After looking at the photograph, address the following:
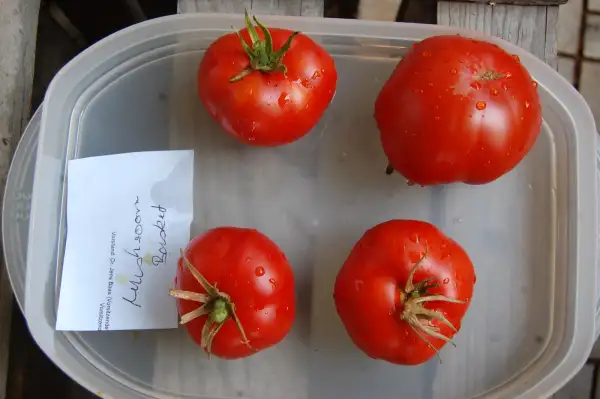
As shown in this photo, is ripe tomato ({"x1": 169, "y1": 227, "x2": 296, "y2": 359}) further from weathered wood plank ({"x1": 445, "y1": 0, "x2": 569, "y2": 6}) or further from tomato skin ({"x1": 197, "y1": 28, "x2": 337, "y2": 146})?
weathered wood plank ({"x1": 445, "y1": 0, "x2": 569, "y2": 6})

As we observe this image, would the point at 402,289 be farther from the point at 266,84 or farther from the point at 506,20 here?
the point at 506,20

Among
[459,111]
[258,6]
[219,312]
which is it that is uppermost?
[258,6]

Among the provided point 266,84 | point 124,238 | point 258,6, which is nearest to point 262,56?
point 266,84

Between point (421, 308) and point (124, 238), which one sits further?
point (124, 238)

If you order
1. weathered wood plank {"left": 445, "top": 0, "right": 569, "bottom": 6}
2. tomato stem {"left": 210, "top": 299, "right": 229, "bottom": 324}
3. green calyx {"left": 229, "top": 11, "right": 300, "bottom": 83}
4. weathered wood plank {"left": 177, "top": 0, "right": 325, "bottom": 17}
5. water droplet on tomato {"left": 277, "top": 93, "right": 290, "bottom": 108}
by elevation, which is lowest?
tomato stem {"left": 210, "top": 299, "right": 229, "bottom": 324}

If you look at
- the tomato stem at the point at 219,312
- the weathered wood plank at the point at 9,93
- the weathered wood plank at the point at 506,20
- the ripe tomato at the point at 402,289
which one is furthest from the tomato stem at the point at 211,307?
the weathered wood plank at the point at 506,20

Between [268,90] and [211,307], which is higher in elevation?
[268,90]

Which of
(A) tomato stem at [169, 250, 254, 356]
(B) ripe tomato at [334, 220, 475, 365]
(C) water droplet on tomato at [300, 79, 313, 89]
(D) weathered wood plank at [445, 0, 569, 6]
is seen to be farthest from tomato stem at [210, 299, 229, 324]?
(D) weathered wood plank at [445, 0, 569, 6]
